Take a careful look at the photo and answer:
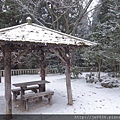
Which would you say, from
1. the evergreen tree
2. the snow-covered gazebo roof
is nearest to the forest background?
the evergreen tree

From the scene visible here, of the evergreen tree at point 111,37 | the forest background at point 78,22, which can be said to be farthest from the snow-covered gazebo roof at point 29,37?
the evergreen tree at point 111,37

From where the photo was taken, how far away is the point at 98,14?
1773 cm

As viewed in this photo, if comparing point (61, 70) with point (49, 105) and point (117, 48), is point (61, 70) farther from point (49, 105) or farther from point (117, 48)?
point (49, 105)

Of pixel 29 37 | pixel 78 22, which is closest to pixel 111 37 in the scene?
pixel 78 22

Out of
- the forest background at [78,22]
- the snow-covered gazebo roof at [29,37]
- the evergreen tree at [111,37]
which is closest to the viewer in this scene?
the snow-covered gazebo roof at [29,37]

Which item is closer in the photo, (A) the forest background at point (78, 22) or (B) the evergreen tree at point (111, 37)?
(B) the evergreen tree at point (111, 37)

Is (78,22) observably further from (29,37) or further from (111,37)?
(29,37)

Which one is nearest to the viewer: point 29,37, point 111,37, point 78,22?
point 29,37

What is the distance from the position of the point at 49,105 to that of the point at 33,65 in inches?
482

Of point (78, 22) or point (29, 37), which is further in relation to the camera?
point (78, 22)

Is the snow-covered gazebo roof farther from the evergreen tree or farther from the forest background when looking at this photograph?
the evergreen tree

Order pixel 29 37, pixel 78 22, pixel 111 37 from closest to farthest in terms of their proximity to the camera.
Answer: pixel 29 37
pixel 111 37
pixel 78 22

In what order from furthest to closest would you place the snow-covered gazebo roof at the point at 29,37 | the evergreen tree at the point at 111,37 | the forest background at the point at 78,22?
1. the forest background at the point at 78,22
2. the evergreen tree at the point at 111,37
3. the snow-covered gazebo roof at the point at 29,37

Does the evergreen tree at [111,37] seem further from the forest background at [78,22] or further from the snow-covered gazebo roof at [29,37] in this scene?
the snow-covered gazebo roof at [29,37]
